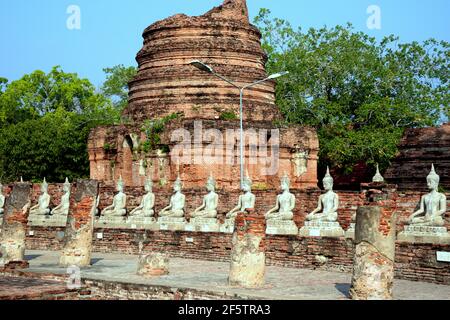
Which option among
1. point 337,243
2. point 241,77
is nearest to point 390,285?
point 337,243

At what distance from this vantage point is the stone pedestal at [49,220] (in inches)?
800

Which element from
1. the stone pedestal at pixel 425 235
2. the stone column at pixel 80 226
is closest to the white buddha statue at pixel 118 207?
the stone column at pixel 80 226

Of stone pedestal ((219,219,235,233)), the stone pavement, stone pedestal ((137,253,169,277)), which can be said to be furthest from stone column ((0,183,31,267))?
stone pedestal ((219,219,235,233))

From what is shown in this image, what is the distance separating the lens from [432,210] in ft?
40.8

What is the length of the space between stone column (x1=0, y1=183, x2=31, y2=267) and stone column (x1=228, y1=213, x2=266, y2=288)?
5.03m

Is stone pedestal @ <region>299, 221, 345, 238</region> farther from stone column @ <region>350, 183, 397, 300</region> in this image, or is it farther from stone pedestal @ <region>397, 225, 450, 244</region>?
stone column @ <region>350, 183, 397, 300</region>

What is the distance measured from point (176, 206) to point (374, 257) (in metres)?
8.30

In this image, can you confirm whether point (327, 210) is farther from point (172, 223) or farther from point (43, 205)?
point (43, 205)

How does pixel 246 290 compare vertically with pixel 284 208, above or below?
below

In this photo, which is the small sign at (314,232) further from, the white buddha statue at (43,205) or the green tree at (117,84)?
the green tree at (117,84)

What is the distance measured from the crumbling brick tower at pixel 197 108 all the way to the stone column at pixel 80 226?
27.2 feet

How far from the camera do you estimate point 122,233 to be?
687 inches

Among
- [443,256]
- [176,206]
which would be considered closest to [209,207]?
[176,206]
